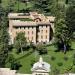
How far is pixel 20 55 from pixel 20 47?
2.15 meters

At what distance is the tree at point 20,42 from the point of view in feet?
319

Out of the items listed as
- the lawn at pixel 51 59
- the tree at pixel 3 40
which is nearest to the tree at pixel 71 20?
the lawn at pixel 51 59

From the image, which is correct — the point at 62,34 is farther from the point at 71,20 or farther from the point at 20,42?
the point at 20,42

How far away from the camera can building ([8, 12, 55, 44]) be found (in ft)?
345

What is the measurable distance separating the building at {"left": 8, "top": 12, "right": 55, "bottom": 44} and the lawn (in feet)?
24.5

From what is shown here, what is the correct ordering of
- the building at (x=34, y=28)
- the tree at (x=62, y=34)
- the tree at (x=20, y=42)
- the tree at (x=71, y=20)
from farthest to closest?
1. the building at (x=34, y=28)
2. the tree at (x=71, y=20)
3. the tree at (x=62, y=34)
4. the tree at (x=20, y=42)

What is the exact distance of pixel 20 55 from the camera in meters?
95.8

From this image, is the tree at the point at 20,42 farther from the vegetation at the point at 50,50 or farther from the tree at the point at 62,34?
the tree at the point at 62,34

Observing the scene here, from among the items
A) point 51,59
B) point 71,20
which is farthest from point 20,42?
point 71,20

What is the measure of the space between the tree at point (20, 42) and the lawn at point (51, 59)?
4.37 feet

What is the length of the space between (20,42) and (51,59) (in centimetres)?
841

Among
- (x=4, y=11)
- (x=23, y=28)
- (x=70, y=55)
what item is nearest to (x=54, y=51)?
(x=70, y=55)

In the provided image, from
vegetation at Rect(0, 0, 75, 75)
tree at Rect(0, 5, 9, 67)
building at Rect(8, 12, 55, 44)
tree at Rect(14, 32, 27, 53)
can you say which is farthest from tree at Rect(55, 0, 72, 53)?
tree at Rect(0, 5, 9, 67)

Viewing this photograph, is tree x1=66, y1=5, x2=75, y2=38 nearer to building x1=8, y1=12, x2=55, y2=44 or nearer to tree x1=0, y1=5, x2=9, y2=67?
building x1=8, y1=12, x2=55, y2=44
